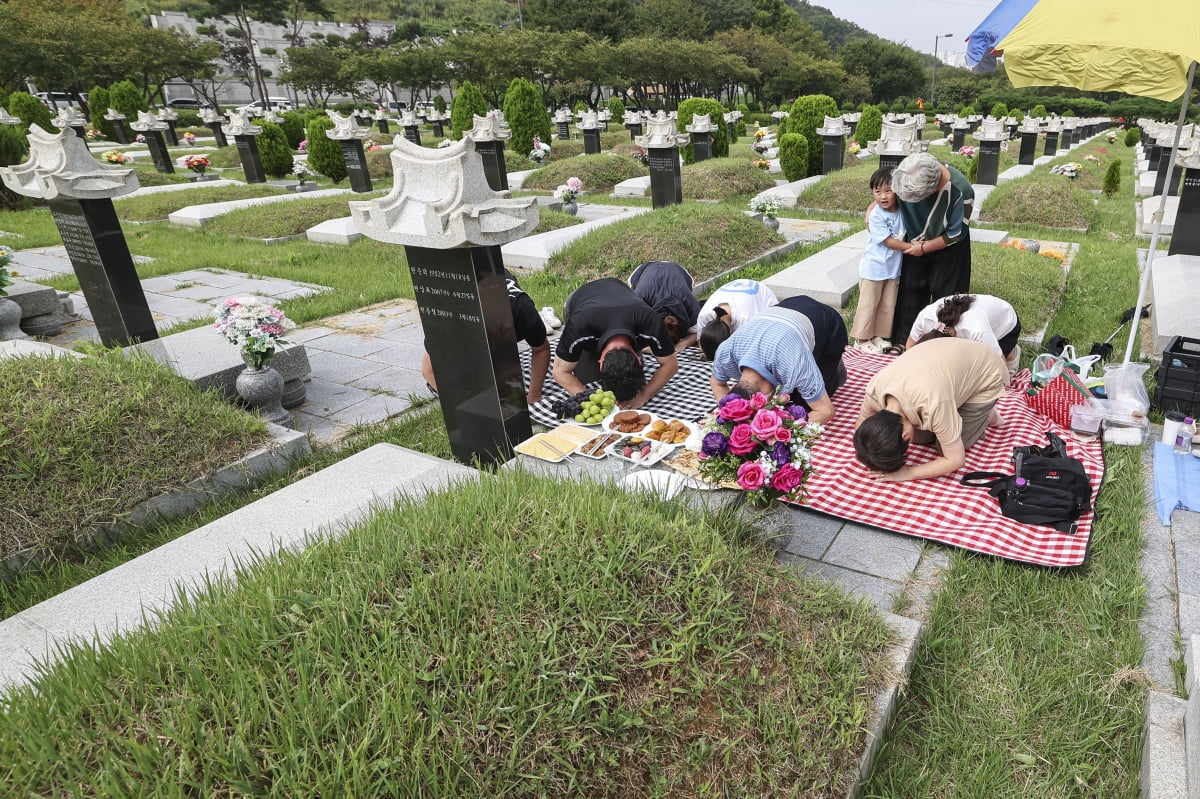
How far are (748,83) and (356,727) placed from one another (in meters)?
57.5

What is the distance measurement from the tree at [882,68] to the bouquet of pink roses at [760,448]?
66.0 m

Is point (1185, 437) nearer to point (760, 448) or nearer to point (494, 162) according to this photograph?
point (760, 448)

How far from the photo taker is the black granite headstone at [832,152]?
16.0 m

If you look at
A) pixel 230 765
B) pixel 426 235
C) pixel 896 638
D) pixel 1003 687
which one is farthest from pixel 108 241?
pixel 1003 687

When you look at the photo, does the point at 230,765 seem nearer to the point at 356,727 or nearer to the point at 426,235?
the point at 356,727

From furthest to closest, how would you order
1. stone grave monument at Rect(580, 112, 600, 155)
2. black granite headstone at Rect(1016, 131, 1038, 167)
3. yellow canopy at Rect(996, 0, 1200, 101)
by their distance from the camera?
stone grave monument at Rect(580, 112, 600, 155), black granite headstone at Rect(1016, 131, 1038, 167), yellow canopy at Rect(996, 0, 1200, 101)

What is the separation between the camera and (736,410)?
318cm

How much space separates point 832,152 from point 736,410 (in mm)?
15023

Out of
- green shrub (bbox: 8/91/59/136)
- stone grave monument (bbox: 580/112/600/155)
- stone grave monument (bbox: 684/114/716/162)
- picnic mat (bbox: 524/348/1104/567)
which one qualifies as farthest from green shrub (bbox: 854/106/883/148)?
green shrub (bbox: 8/91/59/136)

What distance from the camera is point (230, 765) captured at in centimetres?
177

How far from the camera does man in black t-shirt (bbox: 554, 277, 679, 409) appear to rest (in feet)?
15.3

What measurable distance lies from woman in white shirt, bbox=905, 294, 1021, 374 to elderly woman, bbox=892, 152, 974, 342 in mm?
815

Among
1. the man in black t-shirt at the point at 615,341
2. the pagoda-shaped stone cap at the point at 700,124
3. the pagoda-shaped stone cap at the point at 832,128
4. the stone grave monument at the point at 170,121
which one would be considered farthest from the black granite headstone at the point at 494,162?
the stone grave monument at the point at 170,121

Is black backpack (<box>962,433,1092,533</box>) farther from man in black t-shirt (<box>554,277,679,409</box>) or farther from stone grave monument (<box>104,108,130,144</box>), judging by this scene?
stone grave monument (<box>104,108,130,144</box>)
